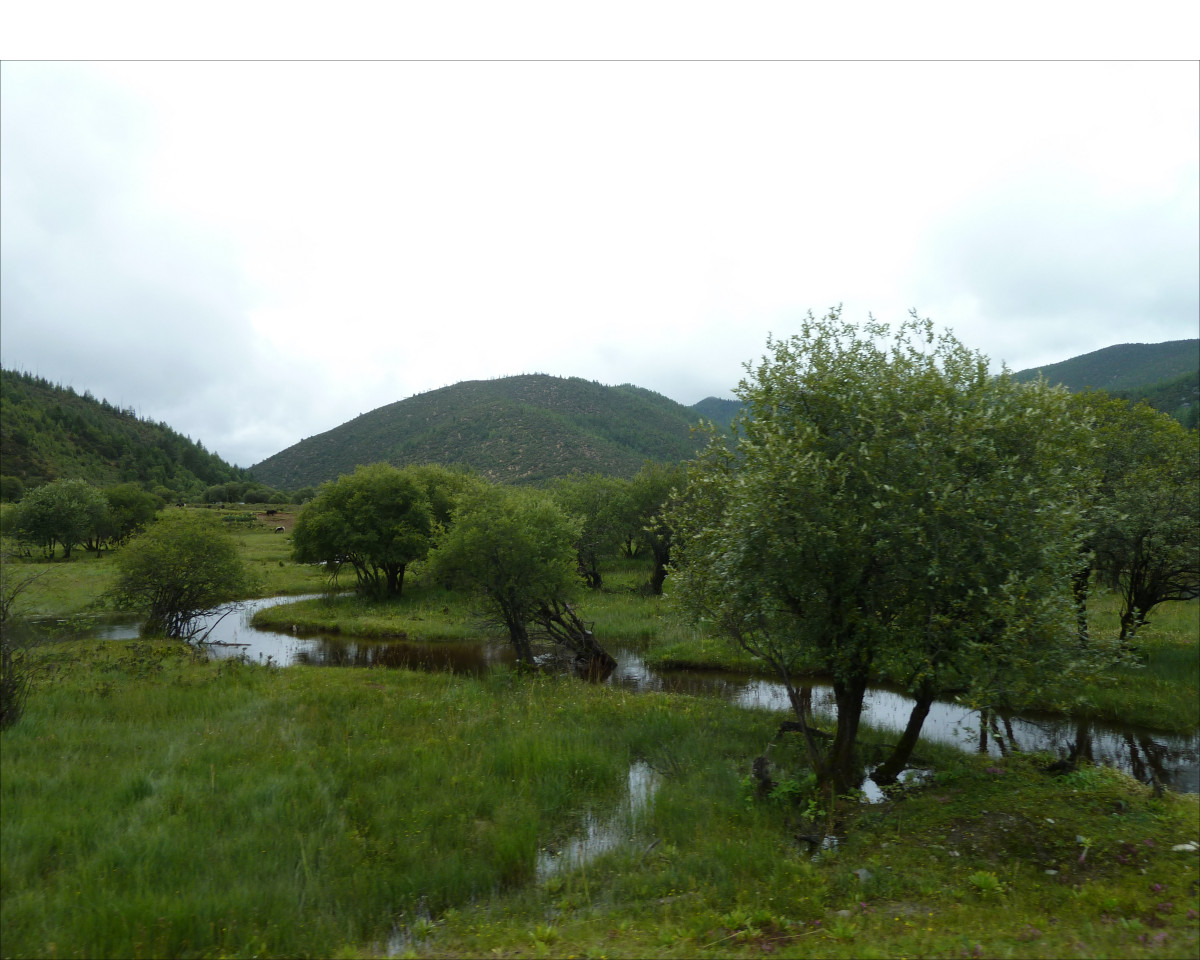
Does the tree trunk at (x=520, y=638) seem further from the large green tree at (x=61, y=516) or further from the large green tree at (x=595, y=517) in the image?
the large green tree at (x=61, y=516)

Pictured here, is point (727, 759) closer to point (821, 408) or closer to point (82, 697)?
point (821, 408)

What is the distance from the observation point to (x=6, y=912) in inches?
278

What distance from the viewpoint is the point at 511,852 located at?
32.7ft

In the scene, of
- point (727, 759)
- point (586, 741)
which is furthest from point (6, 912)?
point (727, 759)

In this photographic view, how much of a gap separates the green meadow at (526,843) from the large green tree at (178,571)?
13421 mm

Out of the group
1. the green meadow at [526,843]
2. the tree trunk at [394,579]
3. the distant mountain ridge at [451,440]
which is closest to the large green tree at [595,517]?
the tree trunk at [394,579]

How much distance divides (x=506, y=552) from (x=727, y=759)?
1239 cm

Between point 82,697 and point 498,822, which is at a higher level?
point 82,697

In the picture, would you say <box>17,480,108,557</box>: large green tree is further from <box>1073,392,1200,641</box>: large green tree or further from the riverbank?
<box>1073,392,1200,641</box>: large green tree

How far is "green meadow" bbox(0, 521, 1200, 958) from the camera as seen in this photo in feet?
24.1

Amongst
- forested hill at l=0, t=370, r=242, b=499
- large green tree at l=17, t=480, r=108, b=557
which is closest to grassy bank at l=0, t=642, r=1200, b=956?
large green tree at l=17, t=480, r=108, b=557

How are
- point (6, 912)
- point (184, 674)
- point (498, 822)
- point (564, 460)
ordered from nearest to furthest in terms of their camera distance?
point (6, 912), point (498, 822), point (184, 674), point (564, 460)

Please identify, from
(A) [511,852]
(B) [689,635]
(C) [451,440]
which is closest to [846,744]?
(A) [511,852]

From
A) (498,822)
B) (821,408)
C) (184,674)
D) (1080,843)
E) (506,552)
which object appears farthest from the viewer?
(506,552)
